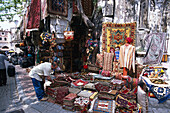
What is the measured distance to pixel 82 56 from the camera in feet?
27.5

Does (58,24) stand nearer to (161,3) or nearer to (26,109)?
(26,109)

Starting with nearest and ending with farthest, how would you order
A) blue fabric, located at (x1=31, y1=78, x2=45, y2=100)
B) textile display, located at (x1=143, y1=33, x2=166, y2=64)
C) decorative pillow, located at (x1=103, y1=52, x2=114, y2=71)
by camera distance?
blue fabric, located at (x1=31, y1=78, x2=45, y2=100) < textile display, located at (x1=143, y1=33, x2=166, y2=64) < decorative pillow, located at (x1=103, y1=52, x2=114, y2=71)

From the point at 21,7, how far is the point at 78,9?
9.48 metres

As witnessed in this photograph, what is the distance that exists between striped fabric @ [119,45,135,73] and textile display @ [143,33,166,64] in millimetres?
1378

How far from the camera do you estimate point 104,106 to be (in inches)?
130

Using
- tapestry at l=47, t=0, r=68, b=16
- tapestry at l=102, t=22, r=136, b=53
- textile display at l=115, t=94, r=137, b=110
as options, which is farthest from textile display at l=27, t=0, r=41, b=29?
textile display at l=115, t=94, r=137, b=110

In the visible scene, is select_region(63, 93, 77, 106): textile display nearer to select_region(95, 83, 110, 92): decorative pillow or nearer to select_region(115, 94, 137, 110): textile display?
select_region(95, 83, 110, 92): decorative pillow

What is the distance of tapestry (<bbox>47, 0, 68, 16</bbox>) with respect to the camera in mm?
5762

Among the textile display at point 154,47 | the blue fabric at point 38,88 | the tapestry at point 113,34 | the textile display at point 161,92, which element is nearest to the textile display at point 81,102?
the blue fabric at point 38,88

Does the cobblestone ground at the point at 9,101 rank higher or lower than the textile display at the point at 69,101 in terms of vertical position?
lower

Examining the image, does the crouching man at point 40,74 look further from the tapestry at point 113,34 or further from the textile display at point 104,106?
the tapestry at point 113,34

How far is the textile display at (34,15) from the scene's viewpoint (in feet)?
21.1

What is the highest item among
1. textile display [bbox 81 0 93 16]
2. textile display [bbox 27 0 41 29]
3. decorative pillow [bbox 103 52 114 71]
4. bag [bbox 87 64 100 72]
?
textile display [bbox 81 0 93 16]

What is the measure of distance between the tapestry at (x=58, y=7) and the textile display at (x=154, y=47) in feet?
15.5
